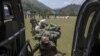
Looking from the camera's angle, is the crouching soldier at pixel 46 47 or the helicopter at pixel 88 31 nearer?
the helicopter at pixel 88 31

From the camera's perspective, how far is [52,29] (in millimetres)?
12234

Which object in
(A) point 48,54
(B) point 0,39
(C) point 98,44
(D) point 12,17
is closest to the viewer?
(C) point 98,44

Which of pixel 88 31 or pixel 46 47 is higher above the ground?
pixel 88 31

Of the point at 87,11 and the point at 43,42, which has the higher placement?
the point at 87,11

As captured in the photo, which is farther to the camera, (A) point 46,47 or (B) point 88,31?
(A) point 46,47

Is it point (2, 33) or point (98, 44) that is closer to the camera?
point (98, 44)

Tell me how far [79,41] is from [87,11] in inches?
11.1

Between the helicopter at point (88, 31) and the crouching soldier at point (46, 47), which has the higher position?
the helicopter at point (88, 31)

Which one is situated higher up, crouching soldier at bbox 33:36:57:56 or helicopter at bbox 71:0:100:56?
helicopter at bbox 71:0:100:56

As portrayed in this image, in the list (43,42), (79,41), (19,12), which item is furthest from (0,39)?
(43,42)

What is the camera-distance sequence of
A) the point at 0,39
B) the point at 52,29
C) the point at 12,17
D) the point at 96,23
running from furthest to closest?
the point at 52,29 → the point at 12,17 → the point at 0,39 → the point at 96,23

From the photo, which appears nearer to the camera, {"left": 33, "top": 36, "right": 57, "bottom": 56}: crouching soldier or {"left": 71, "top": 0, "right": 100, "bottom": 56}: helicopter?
{"left": 71, "top": 0, "right": 100, "bottom": 56}: helicopter

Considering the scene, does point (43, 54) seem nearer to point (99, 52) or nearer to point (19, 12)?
point (19, 12)

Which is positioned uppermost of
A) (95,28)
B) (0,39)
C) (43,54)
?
(95,28)
